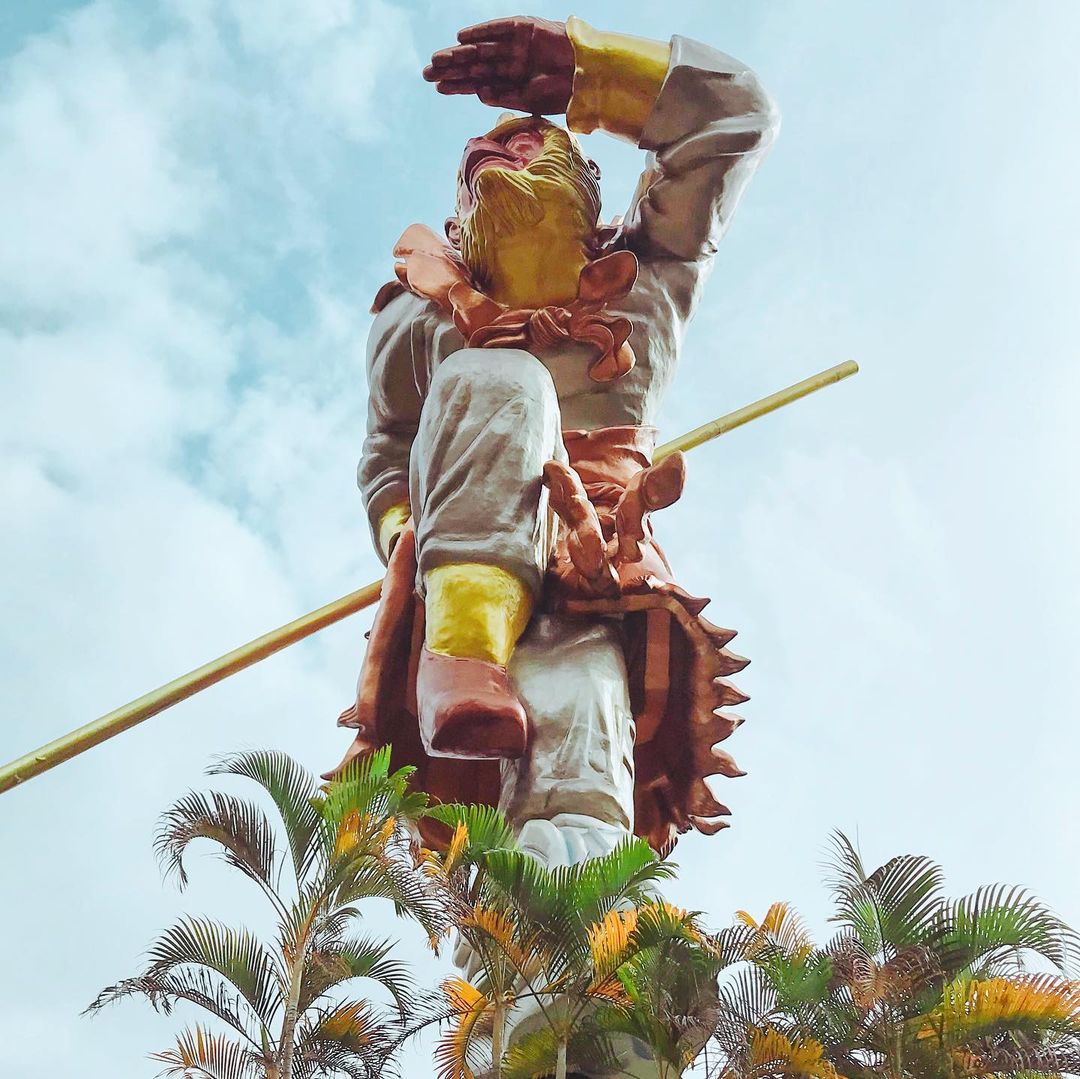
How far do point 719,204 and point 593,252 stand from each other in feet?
2.00

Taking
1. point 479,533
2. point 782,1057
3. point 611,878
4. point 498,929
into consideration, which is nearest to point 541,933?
point 498,929

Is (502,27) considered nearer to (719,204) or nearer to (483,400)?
(719,204)

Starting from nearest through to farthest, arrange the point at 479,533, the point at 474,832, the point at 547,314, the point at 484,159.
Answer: the point at 474,832 → the point at 479,533 → the point at 547,314 → the point at 484,159

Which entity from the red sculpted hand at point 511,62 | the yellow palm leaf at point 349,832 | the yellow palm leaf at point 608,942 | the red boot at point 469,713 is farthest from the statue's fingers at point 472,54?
the yellow palm leaf at point 608,942

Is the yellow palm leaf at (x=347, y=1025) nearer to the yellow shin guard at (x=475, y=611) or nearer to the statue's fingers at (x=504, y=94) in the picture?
the yellow shin guard at (x=475, y=611)

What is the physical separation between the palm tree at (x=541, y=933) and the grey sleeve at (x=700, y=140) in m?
3.40

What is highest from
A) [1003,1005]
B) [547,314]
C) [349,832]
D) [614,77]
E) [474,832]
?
[614,77]

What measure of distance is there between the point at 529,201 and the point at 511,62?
2.06ft

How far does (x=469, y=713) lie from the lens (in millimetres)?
5406

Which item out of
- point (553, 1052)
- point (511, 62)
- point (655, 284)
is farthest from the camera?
point (655, 284)

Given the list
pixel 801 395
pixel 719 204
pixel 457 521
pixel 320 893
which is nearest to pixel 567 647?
pixel 457 521

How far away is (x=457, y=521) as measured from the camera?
593 centimetres

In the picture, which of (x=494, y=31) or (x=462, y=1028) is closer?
(x=462, y=1028)

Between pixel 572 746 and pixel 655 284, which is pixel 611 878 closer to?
pixel 572 746
